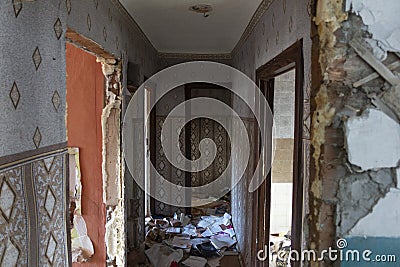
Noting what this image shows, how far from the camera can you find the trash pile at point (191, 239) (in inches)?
146

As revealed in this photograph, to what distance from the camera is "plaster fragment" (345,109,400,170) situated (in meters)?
0.67

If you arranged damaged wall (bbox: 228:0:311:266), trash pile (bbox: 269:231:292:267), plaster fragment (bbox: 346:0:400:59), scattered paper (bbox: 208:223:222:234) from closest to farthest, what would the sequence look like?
plaster fragment (bbox: 346:0:400:59) < damaged wall (bbox: 228:0:311:266) < trash pile (bbox: 269:231:292:267) < scattered paper (bbox: 208:223:222:234)

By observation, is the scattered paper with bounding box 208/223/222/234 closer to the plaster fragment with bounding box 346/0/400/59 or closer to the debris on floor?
the debris on floor

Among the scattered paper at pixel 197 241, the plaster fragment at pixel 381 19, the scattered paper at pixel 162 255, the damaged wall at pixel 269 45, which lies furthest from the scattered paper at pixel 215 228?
the plaster fragment at pixel 381 19

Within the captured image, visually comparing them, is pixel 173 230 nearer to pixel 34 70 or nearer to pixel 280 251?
pixel 280 251

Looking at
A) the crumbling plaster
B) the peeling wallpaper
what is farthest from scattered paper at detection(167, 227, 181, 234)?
the peeling wallpaper

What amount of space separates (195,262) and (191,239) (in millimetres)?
605

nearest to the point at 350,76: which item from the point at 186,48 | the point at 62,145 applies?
the point at 62,145

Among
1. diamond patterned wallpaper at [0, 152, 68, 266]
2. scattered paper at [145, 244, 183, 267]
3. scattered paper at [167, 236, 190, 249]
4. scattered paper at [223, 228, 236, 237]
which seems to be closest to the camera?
diamond patterned wallpaper at [0, 152, 68, 266]

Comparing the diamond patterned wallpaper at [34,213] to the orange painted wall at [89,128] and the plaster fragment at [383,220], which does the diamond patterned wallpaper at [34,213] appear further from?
the orange painted wall at [89,128]

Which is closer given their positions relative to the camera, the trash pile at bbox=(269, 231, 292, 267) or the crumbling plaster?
the crumbling plaster

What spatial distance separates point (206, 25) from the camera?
326cm

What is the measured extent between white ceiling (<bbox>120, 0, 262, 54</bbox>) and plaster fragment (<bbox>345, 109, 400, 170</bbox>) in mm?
1954

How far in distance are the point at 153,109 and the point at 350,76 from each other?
14.7ft
